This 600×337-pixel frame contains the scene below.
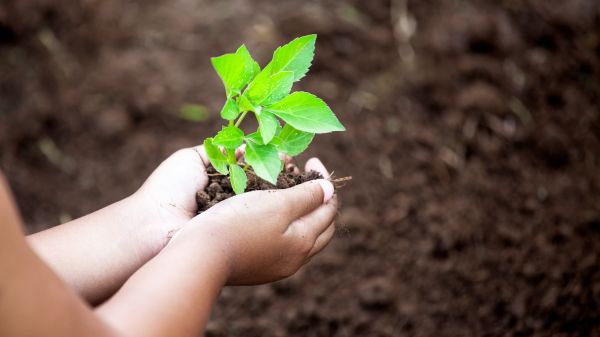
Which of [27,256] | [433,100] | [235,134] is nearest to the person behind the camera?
[27,256]

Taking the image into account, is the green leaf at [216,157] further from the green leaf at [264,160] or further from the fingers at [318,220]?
the fingers at [318,220]

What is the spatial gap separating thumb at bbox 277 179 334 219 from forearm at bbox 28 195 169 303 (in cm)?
27

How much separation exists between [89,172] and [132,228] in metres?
1.37

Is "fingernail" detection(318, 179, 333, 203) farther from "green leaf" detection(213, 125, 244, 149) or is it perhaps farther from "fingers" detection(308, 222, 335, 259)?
"green leaf" detection(213, 125, 244, 149)

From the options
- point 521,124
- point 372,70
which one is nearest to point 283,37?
point 372,70

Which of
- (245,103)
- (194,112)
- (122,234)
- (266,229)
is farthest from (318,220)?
(194,112)

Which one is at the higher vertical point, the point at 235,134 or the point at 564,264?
the point at 235,134

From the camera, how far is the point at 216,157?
1.30 meters

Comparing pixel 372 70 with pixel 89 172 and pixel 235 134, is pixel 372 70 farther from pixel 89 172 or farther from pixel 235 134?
pixel 235 134

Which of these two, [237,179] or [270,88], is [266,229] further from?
[270,88]

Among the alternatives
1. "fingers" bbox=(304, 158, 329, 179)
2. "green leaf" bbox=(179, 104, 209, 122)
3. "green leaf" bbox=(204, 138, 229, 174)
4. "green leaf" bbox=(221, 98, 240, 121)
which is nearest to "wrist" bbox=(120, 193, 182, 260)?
"green leaf" bbox=(204, 138, 229, 174)

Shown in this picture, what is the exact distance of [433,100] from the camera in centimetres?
252

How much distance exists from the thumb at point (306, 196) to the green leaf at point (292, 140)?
0.08 meters

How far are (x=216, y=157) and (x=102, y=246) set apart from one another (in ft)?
0.95
